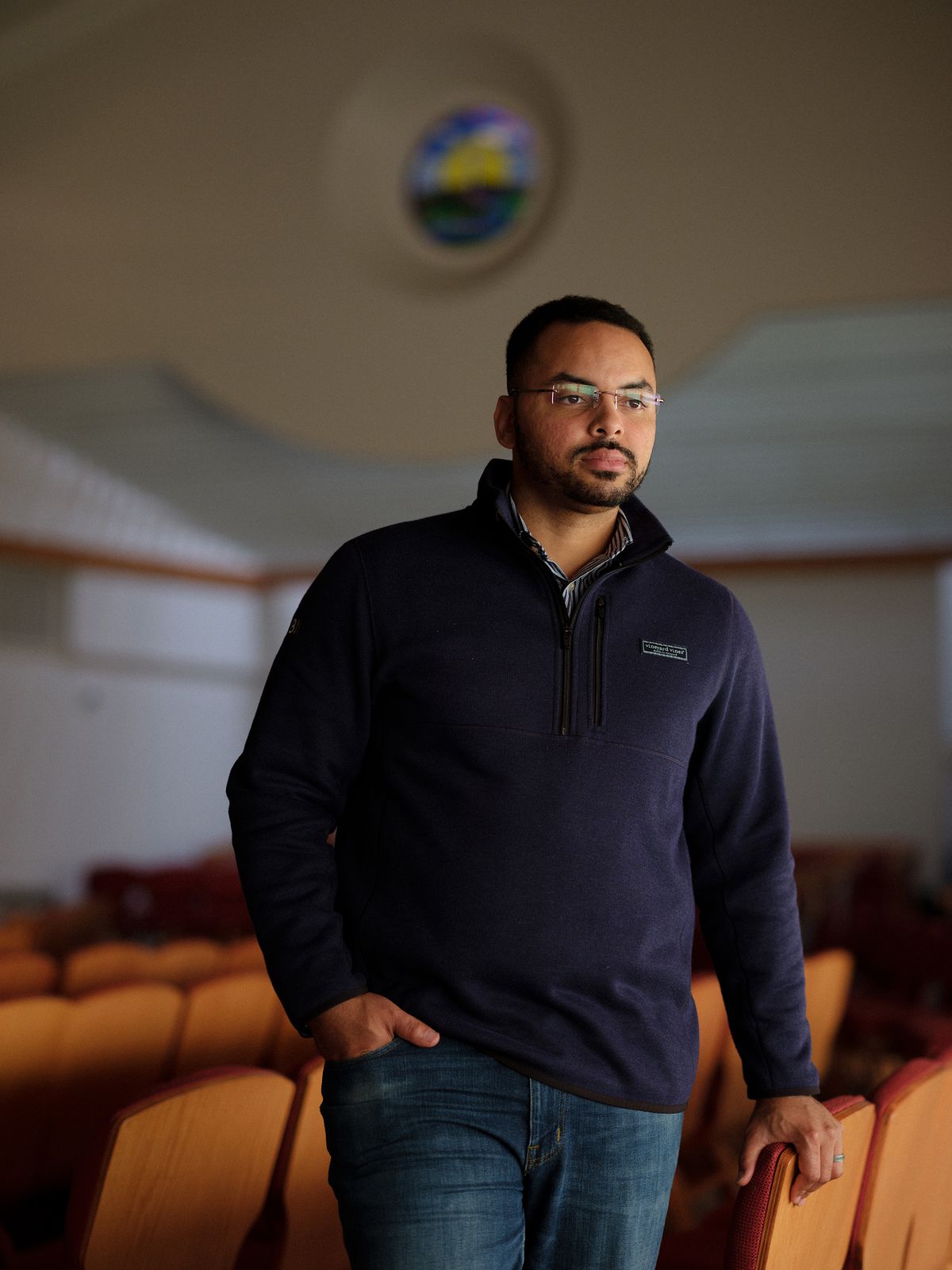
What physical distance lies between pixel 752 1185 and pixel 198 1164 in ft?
3.20

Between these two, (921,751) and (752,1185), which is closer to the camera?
(752,1185)

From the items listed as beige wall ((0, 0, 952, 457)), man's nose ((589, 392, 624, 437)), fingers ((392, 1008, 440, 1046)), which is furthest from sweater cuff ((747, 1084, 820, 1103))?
beige wall ((0, 0, 952, 457))

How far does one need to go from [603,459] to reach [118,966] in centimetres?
375

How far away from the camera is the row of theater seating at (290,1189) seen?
189 cm

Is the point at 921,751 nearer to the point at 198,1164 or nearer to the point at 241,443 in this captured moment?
the point at 241,443

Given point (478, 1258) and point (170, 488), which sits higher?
point (170, 488)

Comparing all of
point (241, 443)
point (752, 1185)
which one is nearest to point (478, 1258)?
point (752, 1185)

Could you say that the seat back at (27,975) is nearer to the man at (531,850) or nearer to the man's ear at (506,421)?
the man at (531,850)

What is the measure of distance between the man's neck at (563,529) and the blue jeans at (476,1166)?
73 cm

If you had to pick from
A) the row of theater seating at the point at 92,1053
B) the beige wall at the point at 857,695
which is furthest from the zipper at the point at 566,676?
the beige wall at the point at 857,695

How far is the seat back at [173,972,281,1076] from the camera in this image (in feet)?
11.5

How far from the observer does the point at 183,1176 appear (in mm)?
2115

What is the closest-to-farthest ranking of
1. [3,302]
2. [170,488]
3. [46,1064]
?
[46,1064]
[3,302]
[170,488]

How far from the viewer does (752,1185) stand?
175 centimetres
